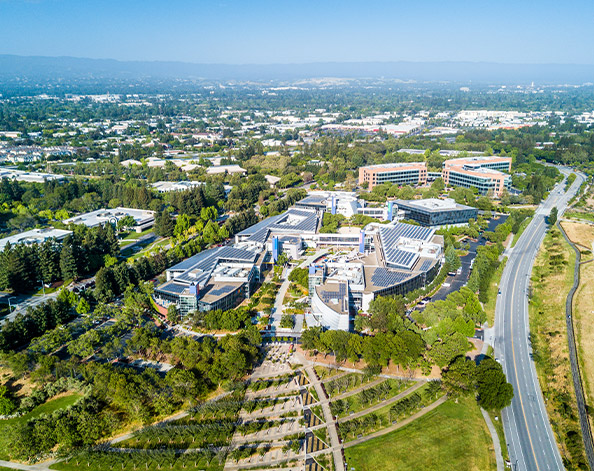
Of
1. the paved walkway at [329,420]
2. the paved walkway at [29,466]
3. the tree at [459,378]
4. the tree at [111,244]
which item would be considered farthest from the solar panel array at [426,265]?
the tree at [111,244]

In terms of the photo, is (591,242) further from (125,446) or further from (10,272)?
(10,272)

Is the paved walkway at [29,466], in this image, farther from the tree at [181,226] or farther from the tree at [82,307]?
the tree at [181,226]

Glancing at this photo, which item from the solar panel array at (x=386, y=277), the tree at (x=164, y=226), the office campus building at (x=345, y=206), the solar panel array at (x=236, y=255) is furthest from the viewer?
the office campus building at (x=345, y=206)

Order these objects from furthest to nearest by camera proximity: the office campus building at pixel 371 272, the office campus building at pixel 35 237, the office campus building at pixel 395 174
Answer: the office campus building at pixel 395 174 → the office campus building at pixel 35 237 → the office campus building at pixel 371 272

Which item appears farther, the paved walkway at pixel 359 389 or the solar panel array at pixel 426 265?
the solar panel array at pixel 426 265

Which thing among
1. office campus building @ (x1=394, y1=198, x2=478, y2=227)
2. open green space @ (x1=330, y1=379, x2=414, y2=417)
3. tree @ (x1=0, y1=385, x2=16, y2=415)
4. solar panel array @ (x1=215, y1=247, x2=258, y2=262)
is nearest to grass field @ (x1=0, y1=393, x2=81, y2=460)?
tree @ (x1=0, y1=385, x2=16, y2=415)

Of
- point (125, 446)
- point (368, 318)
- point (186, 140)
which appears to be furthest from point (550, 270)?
point (186, 140)
